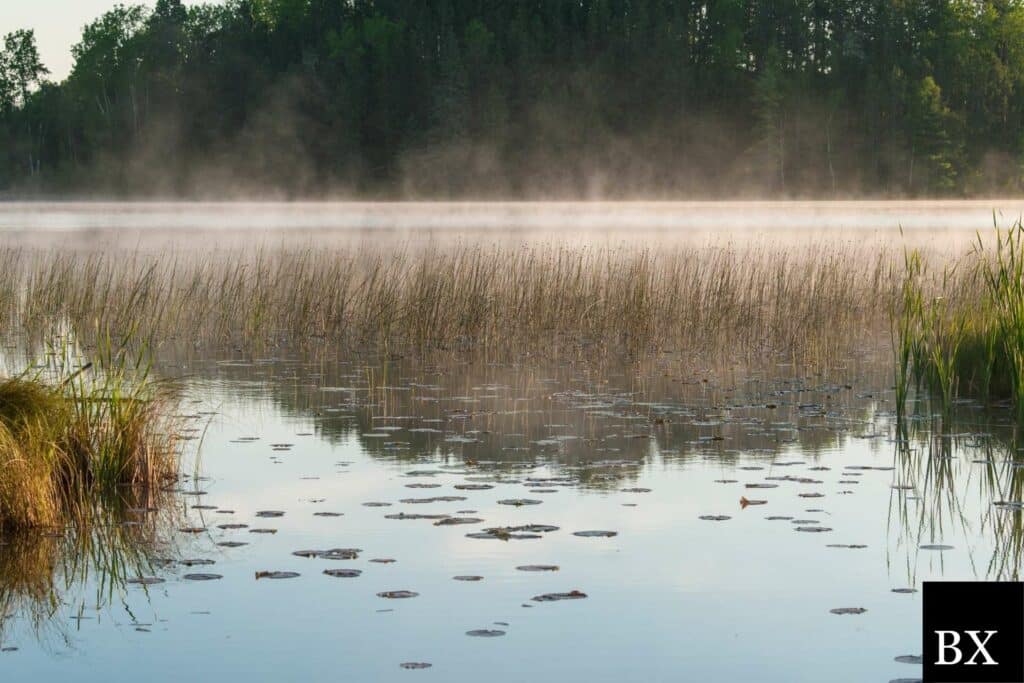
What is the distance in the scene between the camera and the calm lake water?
4828 millimetres

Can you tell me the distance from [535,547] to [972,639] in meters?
2.01

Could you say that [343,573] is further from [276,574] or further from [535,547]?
[535,547]

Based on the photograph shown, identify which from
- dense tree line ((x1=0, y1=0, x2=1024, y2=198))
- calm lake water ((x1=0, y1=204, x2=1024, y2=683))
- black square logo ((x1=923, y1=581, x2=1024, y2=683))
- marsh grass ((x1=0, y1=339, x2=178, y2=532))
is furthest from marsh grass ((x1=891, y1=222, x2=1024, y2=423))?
dense tree line ((x1=0, y1=0, x2=1024, y2=198))

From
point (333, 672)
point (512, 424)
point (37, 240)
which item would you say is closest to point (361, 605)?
point (333, 672)

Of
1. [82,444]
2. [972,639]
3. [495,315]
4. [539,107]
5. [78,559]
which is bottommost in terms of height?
[78,559]

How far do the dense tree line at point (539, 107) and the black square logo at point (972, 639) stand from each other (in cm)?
7009

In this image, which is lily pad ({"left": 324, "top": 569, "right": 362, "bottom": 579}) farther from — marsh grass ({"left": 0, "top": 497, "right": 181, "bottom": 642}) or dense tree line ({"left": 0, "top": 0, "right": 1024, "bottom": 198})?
dense tree line ({"left": 0, "top": 0, "right": 1024, "bottom": 198})

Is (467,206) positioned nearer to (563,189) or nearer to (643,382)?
(563,189)

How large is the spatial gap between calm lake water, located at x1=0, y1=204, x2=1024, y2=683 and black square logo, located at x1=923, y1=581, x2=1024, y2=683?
0.11 m

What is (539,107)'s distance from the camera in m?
83.2

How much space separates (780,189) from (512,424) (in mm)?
69083

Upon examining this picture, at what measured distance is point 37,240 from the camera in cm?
3231

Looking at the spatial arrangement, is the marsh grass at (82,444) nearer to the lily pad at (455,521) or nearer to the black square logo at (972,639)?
the lily pad at (455,521)

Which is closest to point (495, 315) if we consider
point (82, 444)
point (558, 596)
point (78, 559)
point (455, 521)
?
point (82, 444)
